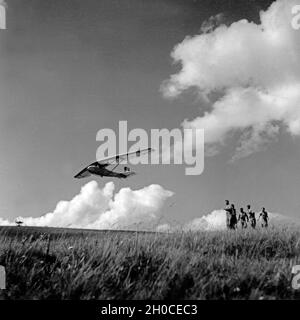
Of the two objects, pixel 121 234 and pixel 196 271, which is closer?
pixel 196 271

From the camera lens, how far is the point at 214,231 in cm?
1121


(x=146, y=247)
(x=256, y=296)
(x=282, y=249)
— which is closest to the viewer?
(x=256, y=296)

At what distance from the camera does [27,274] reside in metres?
6.60

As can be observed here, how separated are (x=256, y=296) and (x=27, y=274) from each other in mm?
3392
